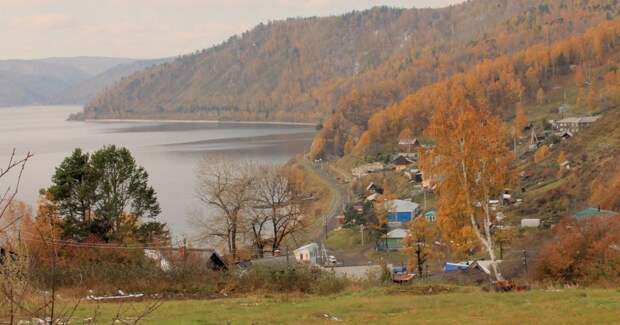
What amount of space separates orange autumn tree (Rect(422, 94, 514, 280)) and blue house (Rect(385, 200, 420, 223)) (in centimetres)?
1871

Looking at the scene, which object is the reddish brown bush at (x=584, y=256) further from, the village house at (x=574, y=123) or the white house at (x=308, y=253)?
the village house at (x=574, y=123)

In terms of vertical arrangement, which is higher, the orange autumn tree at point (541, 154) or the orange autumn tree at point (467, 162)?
the orange autumn tree at point (467, 162)

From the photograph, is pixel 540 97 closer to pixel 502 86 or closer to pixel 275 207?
pixel 502 86

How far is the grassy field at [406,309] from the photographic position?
729cm

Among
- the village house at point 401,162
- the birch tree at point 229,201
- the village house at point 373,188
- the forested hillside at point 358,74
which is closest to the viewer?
the birch tree at point 229,201

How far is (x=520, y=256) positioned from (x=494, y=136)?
18.8 ft

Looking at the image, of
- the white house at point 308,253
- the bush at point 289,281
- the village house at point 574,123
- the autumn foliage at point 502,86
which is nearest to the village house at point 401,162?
the village house at point 574,123

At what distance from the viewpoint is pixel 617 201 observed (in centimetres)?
2288

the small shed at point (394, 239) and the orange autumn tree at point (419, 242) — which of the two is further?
the small shed at point (394, 239)

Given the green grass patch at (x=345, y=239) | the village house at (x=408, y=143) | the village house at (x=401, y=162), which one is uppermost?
the village house at (x=408, y=143)

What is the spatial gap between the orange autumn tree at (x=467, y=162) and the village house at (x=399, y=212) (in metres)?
18.7

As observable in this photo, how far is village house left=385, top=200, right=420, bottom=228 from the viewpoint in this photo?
3231cm

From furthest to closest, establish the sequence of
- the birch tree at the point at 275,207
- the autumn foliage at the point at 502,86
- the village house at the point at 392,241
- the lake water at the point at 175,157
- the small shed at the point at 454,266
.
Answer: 1. the autumn foliage at the point at 502,86
2. the lake water at the point at 175,157
3. the village house at the point at 392,241
4. the birch tree at the point at 275,207
5. the small shed at the point at 454,266

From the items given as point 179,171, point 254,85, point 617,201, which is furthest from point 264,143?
point 254,85
